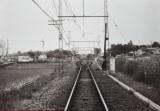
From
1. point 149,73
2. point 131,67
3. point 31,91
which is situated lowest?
point 31,91

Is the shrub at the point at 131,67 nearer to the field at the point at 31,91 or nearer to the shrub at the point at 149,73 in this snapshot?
the shrub at the point at 149,73

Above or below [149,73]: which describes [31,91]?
below

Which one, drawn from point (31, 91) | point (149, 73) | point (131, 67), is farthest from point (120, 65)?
point (31, 91)

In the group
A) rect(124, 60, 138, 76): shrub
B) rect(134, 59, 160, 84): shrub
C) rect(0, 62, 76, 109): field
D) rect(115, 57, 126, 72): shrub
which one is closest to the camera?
rect(0, 62, 76, 109): field

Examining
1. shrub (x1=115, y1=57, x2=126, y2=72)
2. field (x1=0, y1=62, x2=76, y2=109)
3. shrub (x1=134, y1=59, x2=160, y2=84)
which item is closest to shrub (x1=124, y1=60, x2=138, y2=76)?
shrub (x1=115, y1=57, x2=126, y2=72)

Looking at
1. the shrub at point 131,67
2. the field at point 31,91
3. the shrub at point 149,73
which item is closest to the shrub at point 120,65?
the shrub at point 131,67

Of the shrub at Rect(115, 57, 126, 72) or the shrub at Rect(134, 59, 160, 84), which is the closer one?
the shrub at Rect(134, 59, 160, 84)

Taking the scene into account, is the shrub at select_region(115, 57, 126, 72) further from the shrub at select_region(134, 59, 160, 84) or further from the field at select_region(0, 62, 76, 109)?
the shrub at select_region(134, 59, 160, 84)

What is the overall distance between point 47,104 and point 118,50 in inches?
4771

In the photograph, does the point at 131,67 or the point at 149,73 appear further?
the point at 131,67

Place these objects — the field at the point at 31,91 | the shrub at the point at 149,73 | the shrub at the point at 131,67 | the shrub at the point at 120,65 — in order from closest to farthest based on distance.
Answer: the field at the point at 31,91 → the shrub at the point at 149,73 → the shrub at the point at 131,67 → the shrub at the point at 120,65

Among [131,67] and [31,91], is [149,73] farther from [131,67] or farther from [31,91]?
[131,67]

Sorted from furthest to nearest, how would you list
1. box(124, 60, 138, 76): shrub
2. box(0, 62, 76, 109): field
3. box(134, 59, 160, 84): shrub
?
box(124, 60, 138, 76): shrub → box(134, 59, 160, 84): shrub → box(0, 62, 76, 109): field

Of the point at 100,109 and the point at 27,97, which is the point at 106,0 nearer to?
the point at 27,97
